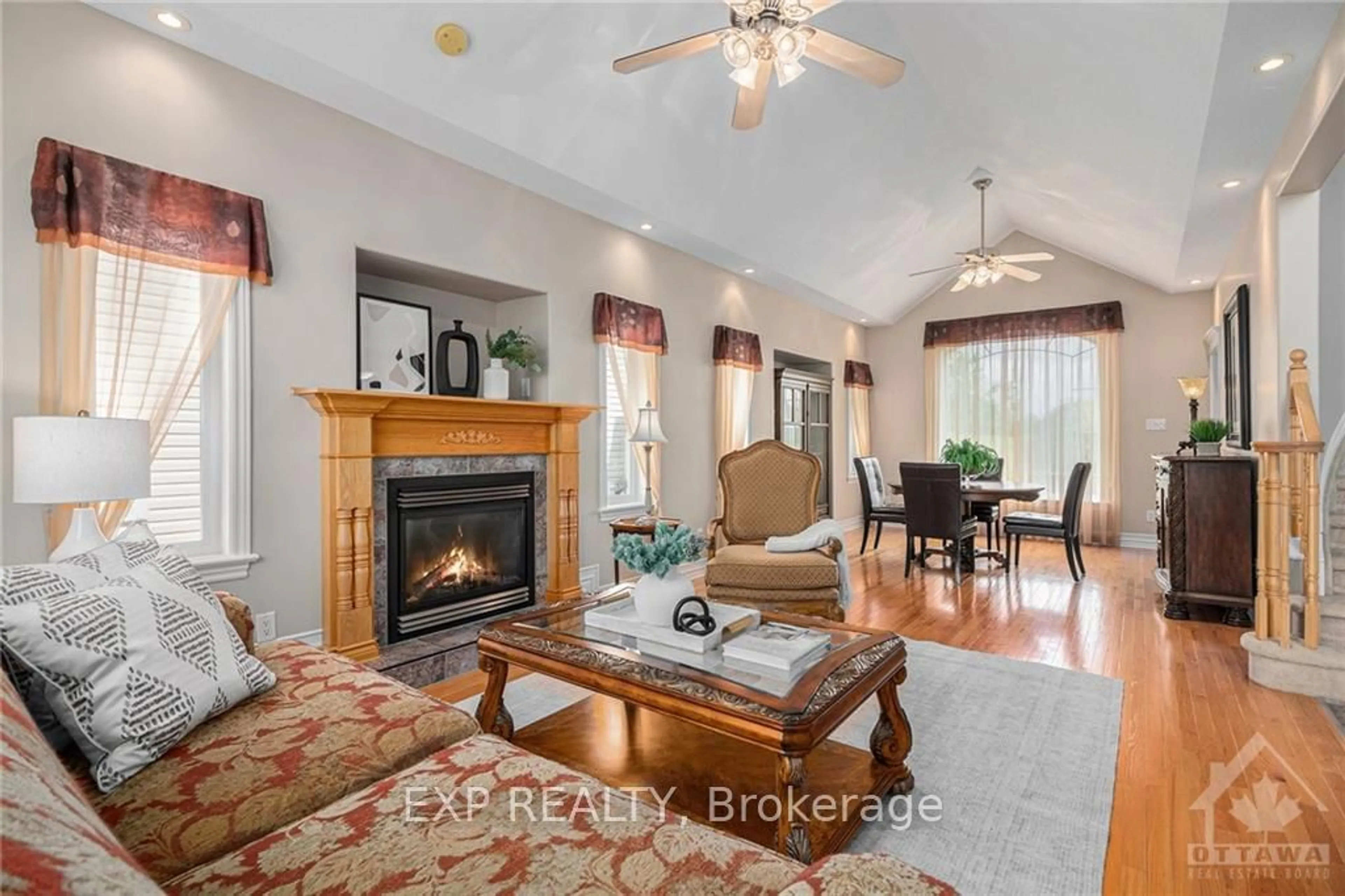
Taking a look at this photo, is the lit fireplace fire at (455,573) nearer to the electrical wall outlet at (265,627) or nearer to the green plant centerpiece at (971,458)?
the electrical wall outlet at (265,627)

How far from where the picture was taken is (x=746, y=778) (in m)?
2.04

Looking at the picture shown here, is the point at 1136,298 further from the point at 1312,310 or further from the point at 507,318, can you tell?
the point at 507,318

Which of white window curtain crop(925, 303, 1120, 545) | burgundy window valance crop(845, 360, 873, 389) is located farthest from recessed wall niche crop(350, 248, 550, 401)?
white window curtain crop(925, 303, 1120, 545)

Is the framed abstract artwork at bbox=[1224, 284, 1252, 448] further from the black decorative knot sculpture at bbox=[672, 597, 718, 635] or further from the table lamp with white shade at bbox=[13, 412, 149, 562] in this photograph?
the table lamp with white shade at bbox=[13, 412, 149, 562]

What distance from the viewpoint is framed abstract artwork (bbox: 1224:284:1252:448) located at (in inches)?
175

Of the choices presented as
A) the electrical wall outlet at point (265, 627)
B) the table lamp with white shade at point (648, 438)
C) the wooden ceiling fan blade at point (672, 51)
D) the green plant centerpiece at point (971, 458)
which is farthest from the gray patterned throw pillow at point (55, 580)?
the green plant centerpiece at point (971, 458)

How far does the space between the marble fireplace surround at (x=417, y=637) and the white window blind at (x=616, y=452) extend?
114 cm

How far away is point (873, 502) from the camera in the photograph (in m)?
6.19

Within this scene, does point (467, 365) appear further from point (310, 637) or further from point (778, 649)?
point (778, 649)

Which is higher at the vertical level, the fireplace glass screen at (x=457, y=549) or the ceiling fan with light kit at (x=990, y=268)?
the ceiling fan with light kit at (x=990, y=268)

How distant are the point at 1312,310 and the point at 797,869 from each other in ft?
14.4

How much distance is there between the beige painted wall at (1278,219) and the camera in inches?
107

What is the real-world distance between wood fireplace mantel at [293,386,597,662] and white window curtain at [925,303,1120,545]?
19.0 ft

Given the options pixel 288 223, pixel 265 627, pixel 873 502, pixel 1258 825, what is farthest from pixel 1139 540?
pixel 288 223
